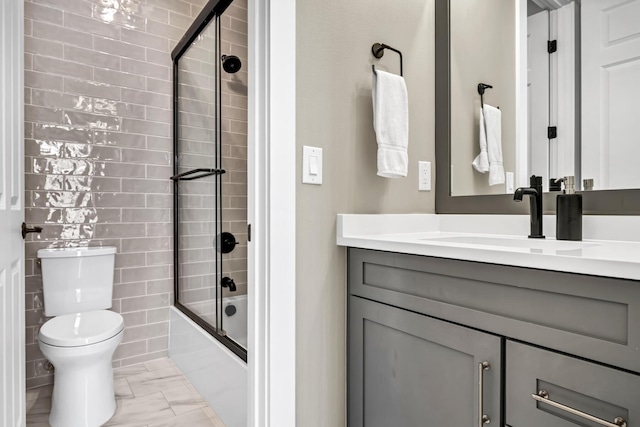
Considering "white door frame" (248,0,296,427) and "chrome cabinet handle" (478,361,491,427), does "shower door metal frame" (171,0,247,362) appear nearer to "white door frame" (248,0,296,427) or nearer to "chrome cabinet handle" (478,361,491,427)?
"white door frame" (248,0,296,427)

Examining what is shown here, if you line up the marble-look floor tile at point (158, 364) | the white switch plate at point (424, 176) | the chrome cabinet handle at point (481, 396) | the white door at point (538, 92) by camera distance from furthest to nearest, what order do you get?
the marble-look floor tile at point (158, 364) → the white switch plate at point (424, 176) → the white door at point (538, 92) → the chrome cabinet handle at point (481, 396)


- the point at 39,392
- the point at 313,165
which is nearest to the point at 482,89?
the point at 313,165

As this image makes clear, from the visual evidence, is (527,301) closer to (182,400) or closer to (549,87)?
(549,87)

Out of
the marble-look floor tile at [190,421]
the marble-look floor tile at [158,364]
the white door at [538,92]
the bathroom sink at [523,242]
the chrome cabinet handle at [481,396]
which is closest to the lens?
the chrome cabinet handle at [481,396]

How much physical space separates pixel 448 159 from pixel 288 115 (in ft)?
2.57

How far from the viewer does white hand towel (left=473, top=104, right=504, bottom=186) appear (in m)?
1.51

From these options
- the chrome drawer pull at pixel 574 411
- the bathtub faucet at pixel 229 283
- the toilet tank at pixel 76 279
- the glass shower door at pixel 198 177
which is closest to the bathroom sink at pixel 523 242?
the chrome drawer pull at pixel 574 411

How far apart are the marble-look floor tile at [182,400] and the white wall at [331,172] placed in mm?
977

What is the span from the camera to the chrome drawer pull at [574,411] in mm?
705

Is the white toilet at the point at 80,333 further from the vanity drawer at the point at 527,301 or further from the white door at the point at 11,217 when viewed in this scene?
the vanity drawer at the point at 527,301

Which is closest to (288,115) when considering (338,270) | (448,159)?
(338,270)

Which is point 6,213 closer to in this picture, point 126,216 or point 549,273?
point 126,216

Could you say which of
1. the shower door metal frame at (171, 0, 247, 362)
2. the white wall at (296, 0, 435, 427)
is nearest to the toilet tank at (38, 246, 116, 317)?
the shower door metal frame at (171, 0, 247, 362)

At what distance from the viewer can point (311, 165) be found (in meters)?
1.25
